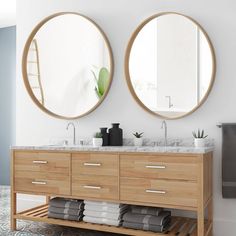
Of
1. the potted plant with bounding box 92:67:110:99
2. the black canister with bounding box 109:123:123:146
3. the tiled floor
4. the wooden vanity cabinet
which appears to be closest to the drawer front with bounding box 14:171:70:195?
the wooden vanity cabinet

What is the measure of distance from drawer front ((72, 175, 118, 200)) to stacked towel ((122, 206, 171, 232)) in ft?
0.57

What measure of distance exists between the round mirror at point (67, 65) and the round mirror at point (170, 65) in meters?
0.25

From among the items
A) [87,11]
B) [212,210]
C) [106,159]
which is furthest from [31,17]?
[212,210]

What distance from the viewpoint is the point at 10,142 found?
504cm

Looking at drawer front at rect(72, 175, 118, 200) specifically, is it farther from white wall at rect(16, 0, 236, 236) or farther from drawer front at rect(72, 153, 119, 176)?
white wall at rect(16, 0, 236, 236)

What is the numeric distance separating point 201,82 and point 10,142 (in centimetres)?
307

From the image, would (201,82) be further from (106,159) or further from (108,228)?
(108,228)

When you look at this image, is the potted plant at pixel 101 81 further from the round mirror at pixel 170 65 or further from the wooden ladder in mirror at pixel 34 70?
the wooden ladder in mirror at pixel 34 70

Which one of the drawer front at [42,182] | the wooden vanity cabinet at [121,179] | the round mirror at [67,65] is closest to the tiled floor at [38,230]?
the wooden vanity cabinet at [121,179]

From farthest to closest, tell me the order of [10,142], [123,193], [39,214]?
[10,142]
[39,214]
[123,193]

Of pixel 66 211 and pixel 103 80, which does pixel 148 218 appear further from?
pixel 103 80

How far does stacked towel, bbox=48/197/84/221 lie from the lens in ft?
9.27

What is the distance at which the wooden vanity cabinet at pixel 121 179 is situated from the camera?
2.44 metres

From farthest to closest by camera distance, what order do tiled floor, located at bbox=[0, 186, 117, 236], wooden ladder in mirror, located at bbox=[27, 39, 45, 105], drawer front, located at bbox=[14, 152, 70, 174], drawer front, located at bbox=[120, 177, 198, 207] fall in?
wooden ladder in mirror, located at bbox=[27, 39, 45, 105]
tiled floor, located at bbox=[0, 186, 117, 236]
drawer front, located at bbox=[14, 152, 70, 174]
drawer front, located at bbox=[120, 177, 198, 207]
